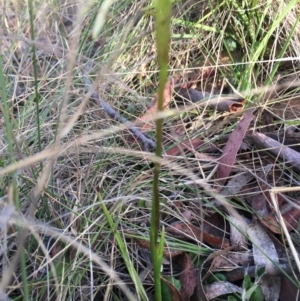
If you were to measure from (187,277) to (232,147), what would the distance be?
362 mm

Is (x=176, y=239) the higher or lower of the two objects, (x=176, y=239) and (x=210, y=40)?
the lower

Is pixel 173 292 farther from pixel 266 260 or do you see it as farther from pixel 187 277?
pixel 266 260

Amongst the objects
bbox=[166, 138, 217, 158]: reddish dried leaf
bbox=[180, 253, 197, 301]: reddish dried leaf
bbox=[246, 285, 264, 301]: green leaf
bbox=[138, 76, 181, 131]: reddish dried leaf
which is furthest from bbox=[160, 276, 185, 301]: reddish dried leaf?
bbox=[138, 76, 181, 131]: reddish dried leaf

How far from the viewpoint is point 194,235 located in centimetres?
100

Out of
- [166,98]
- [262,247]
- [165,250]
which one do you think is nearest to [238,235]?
[262,247]

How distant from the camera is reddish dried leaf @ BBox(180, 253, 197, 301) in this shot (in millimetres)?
913

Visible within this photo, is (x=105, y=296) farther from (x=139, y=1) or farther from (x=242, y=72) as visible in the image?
(x=139, y=1)

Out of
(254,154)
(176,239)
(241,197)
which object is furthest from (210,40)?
(176,239)

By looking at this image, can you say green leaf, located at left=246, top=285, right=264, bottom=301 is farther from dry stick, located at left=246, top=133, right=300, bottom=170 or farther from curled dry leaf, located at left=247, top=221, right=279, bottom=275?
dry stick, located at left=246, top=133, right=300, bottom=170

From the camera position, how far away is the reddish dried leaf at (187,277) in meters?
0.91

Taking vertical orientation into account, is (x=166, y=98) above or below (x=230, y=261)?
above

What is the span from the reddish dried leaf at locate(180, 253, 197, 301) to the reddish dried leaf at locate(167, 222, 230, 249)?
53mm

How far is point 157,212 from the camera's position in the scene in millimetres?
691

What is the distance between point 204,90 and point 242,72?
12 centimetres
